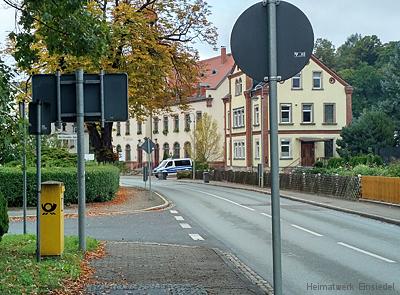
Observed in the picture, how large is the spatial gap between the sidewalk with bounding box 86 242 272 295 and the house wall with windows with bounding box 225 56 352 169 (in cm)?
5296

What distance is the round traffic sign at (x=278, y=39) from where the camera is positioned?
587cm

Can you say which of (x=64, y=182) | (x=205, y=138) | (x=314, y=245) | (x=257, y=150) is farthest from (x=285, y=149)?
(x=314, y=245)

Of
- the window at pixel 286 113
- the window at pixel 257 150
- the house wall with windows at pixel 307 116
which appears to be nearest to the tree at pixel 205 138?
the house wall with windows at pixel 307 116

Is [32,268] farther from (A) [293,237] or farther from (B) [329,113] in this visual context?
(B) [329,113]

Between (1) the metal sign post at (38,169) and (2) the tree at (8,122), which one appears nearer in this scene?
(2) the tree at (8,122)

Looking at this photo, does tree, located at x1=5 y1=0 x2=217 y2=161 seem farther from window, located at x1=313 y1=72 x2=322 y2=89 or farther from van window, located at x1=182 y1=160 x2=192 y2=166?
van window, located at x1=182 y1=160 x2=192 y2=166

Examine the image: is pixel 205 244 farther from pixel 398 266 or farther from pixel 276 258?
pixel 276 258

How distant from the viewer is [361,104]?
90.9 metres

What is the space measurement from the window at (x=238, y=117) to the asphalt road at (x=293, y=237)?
4133cm

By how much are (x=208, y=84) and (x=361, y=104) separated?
878 inches

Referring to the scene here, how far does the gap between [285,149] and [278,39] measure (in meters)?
60.0

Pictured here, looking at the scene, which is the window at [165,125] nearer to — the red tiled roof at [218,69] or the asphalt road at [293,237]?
the red tiled roof at [218,69]

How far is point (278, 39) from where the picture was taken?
19.3 feet

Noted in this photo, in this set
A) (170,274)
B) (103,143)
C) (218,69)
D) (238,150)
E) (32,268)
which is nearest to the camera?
(32,268)
